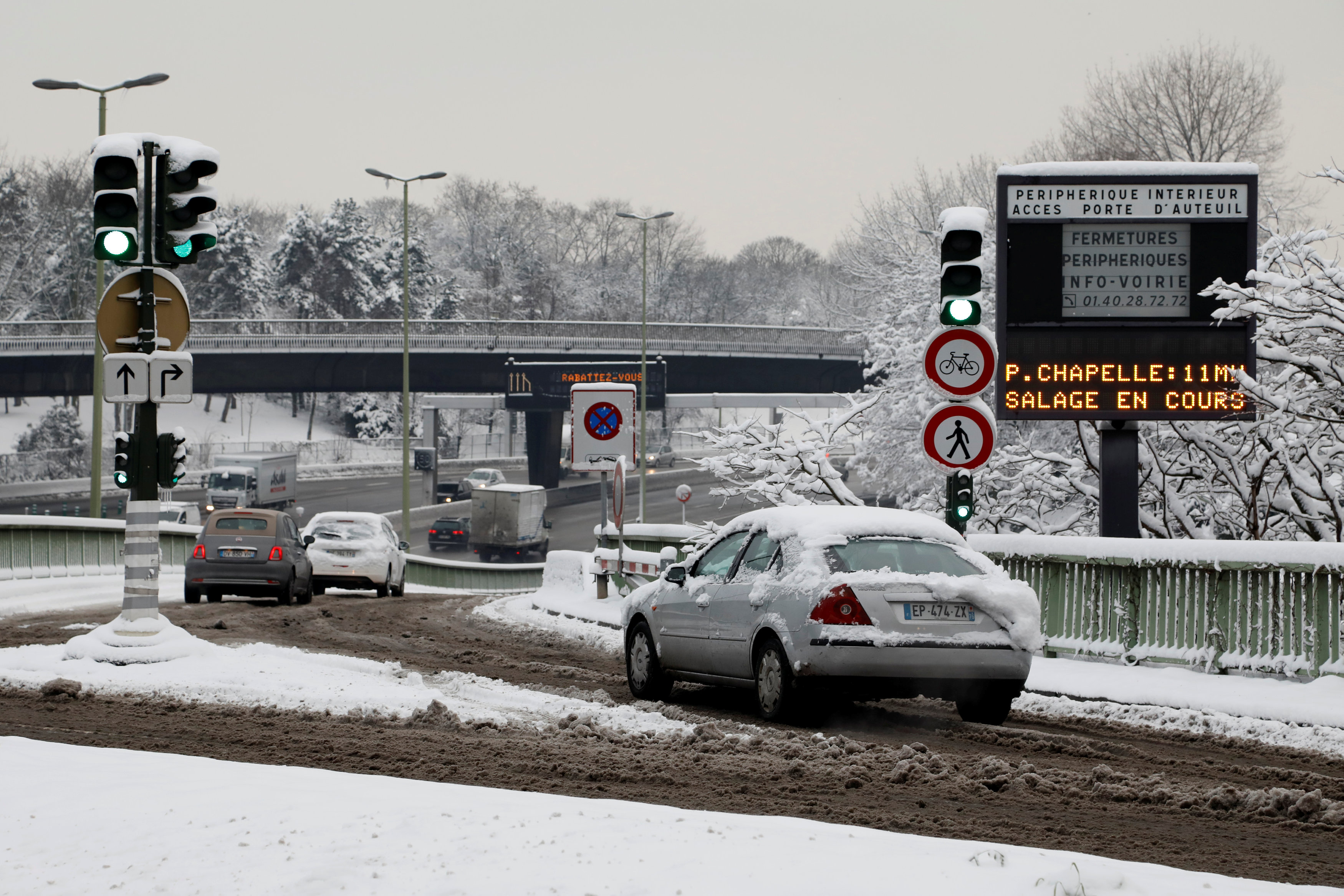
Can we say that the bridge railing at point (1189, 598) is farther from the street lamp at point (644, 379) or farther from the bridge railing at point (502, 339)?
the bridge railing at point (502, 339)

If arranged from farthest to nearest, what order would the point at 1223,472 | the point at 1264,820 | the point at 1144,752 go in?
1. the point at 1223,472
2. the point at 1144,752
3. the point at 1264,820

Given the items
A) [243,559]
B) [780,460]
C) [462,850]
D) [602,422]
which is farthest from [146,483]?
[780,460]

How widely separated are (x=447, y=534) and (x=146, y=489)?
56004mm

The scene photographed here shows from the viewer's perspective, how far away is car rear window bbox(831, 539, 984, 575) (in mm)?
10211

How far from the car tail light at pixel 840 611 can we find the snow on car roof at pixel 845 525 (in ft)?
1.75

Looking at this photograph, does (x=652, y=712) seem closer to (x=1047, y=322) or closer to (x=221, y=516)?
(x=1047, y=322)

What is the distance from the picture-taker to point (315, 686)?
424 inches

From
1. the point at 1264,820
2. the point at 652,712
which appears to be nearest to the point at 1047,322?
the point at 652,712

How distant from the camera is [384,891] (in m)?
5.13

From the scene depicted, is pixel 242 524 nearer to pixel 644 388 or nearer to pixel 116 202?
pixel 116 202

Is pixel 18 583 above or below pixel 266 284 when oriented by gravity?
below

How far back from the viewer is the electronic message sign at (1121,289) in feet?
54.3

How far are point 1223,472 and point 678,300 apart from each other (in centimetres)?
12698

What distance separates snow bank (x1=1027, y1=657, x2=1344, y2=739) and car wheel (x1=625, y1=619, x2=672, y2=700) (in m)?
2.98
